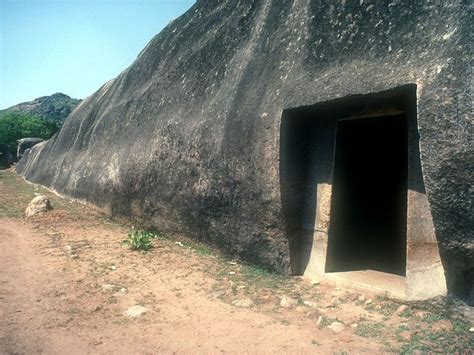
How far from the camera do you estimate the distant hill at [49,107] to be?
194 ft

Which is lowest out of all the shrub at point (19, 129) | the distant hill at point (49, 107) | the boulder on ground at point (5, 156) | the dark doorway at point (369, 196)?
the dark doorway at point (369, 196)

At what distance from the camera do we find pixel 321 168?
14.7 feet

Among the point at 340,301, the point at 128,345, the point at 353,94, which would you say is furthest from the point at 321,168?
the point at 128,345

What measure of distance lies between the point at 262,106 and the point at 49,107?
6771 centimetres

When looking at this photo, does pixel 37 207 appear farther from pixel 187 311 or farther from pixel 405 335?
pixel 405 335

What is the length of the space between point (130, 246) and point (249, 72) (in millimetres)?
2981

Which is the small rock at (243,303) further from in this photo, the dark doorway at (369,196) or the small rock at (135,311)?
the dark doorway at (369,196)

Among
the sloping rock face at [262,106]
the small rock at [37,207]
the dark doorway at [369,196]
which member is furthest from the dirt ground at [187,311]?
the small rock at [37,207]

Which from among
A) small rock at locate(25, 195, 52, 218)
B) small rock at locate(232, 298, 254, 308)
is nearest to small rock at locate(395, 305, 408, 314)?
small rock at locate(232, 298, 254, 308)

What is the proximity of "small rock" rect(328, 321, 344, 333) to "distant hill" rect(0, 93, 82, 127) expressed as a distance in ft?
191

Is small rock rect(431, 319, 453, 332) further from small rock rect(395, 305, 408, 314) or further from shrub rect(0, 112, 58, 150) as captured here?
shrub rect(0, 112, 58, 150)

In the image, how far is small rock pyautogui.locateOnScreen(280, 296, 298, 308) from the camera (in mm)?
3530

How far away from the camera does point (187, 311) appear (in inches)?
134

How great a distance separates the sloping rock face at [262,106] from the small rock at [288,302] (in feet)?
2.26
